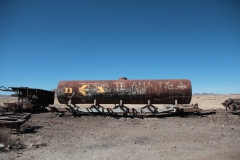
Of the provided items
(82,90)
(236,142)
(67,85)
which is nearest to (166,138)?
(236,142)

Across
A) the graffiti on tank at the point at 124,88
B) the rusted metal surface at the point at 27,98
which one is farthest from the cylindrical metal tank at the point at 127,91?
the rusted metal surface at the point at 27,98

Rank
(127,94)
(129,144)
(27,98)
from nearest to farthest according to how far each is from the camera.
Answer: (129,144)
(127,94)
(27,98)

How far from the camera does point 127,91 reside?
14406 mm

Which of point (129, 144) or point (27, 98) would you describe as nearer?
point (129, 144)

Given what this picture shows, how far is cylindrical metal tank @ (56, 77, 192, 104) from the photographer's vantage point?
46.3ft

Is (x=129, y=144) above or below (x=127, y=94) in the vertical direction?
below

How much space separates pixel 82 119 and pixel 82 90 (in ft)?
8.43

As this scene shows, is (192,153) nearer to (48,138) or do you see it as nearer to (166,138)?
(166,138)

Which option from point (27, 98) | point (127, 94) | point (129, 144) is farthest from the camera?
point (27, 98)

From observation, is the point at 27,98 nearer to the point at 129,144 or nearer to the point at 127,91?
the point at 127,91

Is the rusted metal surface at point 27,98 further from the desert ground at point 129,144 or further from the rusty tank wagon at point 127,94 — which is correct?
the desert ground at point 129,144

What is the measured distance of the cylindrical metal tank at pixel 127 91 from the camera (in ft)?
46.3

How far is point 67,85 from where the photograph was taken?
15.1 metres

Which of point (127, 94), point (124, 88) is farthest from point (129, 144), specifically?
point (124, 88)
